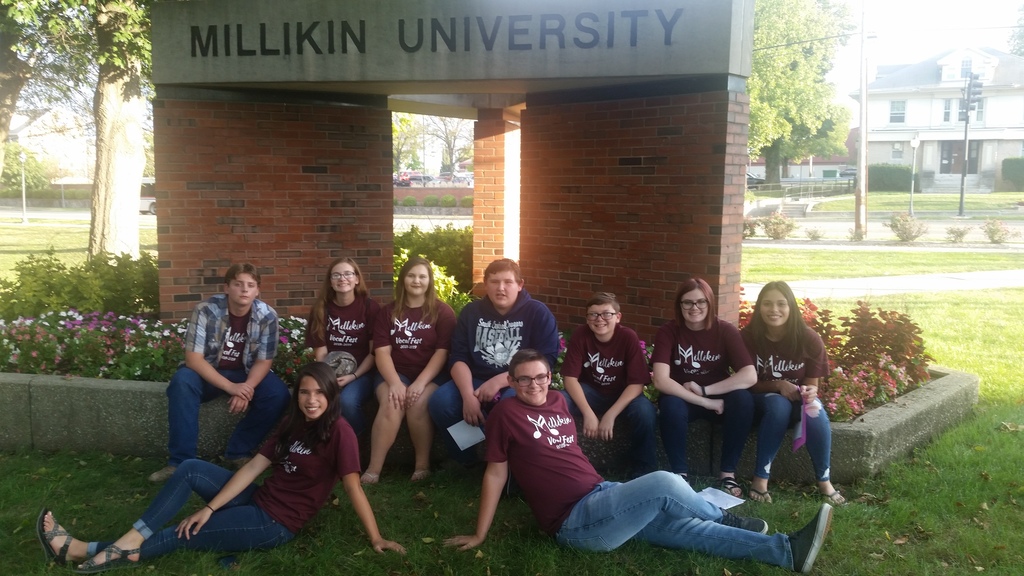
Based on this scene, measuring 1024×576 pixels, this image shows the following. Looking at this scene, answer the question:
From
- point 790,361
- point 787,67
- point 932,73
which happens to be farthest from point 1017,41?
point 790,361

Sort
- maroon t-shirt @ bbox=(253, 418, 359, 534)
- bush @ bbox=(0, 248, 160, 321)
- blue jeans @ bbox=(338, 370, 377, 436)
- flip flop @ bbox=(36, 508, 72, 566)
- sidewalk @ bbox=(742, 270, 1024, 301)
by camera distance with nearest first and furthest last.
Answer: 1. flip flop @ bbox=(36, 508, 72, 566)
2. maroon t-shirt @ bbox=(253, 418, 359, 534)
3. blue jeans @ bbox=(338, 370, 377, 436)
4. bush @ bbox=(0, 248, 160, 321)
5. sidewalk @ bbox=(742, 270, 1024, 301)

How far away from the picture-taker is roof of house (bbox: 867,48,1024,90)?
2003 inches

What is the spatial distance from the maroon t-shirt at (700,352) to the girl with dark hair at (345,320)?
1.75 m

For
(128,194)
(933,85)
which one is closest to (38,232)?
(128,194)

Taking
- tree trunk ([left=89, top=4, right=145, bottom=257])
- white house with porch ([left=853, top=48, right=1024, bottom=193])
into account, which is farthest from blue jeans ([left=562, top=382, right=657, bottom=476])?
white house with porch ([left=853, top=48, right=1024, bottom=193])

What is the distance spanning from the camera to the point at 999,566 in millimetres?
A: 3734

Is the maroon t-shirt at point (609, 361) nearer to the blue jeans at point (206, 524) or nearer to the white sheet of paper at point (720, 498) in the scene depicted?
the white sheet of paper at point (720, 498)

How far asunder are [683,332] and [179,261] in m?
4.26

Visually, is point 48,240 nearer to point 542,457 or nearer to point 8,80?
point 8,80

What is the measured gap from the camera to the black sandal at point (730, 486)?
452 cm

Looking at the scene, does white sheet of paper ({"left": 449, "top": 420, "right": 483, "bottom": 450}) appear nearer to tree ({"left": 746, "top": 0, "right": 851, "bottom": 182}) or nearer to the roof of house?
tree ({"left": 746, "top": 0, "right": 851, "bottom": 182})

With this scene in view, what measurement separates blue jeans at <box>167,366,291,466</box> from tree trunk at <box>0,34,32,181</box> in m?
7.42

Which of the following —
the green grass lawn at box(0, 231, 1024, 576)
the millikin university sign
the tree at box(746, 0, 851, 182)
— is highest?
the tree at box(746, 0, 851, 182)

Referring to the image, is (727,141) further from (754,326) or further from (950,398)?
(950,398)
